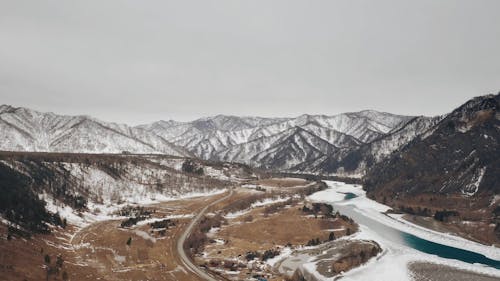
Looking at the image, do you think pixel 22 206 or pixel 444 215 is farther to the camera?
pixel 444 215

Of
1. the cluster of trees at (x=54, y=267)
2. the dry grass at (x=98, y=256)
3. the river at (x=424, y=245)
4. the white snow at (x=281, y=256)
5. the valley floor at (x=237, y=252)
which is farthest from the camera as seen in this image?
the river at (x=424, y=245)

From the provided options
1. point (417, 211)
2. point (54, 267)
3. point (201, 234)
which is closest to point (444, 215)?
point (417, 211)

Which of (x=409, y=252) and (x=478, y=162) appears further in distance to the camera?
(x=478, y=162)

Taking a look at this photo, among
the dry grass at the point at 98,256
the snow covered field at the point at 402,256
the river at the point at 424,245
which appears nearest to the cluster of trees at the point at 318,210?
the river at the point at 424,245

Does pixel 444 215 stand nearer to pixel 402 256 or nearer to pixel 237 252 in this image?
pixel 402 256

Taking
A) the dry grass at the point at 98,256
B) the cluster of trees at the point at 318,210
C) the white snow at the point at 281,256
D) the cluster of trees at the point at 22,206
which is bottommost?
the white snow at the point at 281,256

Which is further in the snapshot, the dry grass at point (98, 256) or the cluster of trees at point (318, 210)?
the cluster of trees at point (318, 210)

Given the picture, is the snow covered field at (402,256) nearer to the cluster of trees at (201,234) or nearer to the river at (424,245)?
the river at (424,245)

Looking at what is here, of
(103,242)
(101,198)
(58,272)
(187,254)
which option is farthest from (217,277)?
(101,198)

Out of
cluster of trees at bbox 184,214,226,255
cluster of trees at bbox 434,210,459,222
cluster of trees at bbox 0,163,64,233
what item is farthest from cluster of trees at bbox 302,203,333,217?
cluster of trees at bbox 0,163,64,233

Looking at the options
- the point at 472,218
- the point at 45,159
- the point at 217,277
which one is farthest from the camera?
the point at 45,159

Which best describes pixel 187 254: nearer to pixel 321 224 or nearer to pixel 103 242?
pixel 103 242
